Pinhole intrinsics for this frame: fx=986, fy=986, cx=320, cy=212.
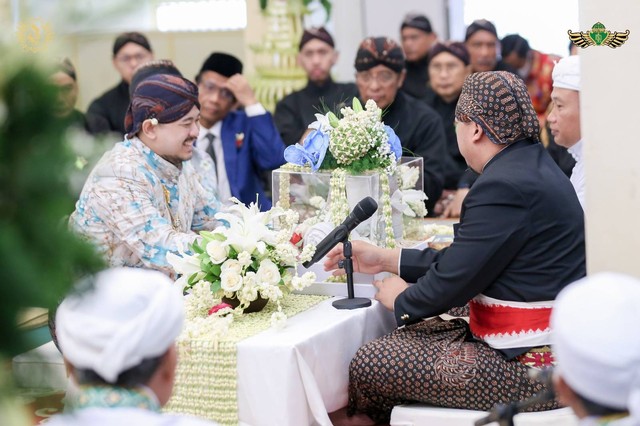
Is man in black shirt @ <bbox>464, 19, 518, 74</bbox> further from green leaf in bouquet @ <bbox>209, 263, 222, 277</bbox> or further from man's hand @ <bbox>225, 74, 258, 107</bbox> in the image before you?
green leaf in bouquet @ <bbox>209, 263, 222, 277</bbox>

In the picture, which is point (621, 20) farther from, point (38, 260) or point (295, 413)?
point (38, 260)

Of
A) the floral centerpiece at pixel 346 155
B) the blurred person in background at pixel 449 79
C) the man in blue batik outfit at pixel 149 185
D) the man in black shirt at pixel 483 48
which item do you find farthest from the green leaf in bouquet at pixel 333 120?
Answer: the man in black shirt at pixel 483 48

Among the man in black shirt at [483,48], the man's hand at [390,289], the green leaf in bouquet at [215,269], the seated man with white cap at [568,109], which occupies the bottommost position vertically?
the man's hand at [390,289]

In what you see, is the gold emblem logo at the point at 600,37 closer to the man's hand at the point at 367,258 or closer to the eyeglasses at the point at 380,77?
the man's hand at the point at 367,258

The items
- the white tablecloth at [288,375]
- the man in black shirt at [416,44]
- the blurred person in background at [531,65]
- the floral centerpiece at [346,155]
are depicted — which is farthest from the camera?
the man in black shirt at [416,44]

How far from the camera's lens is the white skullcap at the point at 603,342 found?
1.80 metres

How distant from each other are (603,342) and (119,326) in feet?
2.92

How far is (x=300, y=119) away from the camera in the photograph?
23.0ft

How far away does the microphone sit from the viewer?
3.36 meters

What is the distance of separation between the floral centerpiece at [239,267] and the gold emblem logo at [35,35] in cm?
197

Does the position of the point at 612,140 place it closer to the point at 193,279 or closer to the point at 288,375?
the point at 288,375

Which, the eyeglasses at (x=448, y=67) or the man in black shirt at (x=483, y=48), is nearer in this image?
the eyeglasses at (x=448, y=67)

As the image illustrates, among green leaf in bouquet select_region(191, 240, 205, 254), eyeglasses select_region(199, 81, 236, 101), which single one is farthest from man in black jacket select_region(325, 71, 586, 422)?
eyeglasses select_region(199, 81, 236, 101)

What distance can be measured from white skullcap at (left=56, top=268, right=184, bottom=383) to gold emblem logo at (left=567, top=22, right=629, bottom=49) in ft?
5.34
